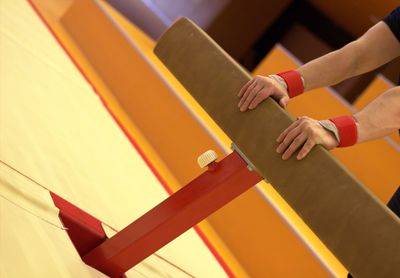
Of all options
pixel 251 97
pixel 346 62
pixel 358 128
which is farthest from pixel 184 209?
pixel 346 62

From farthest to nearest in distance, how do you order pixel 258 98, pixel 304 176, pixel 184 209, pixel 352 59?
pixel 352 59 < pixel 184 209 < pixel 258 98 < pixel 304 176

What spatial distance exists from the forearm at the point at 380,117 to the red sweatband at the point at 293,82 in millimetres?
177

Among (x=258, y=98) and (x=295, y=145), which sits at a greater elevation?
(x=258, y=98)

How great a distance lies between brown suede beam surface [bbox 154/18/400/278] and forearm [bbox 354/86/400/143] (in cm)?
11

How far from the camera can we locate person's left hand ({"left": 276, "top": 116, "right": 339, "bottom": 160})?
2.56 ft

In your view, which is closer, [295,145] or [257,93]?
[295,145]

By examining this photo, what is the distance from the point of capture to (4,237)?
0.95 m

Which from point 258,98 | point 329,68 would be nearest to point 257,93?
point 258,98

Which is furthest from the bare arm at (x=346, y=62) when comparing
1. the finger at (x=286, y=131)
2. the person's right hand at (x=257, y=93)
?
the finger at (x=286, y=131)

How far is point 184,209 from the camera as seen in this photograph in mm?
1004

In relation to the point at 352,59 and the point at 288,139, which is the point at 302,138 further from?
the point at 352,59

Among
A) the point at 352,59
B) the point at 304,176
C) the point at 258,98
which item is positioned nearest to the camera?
the point at 304,176

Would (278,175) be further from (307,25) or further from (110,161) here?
(307,25)

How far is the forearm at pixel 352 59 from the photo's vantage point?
3.47 ft
